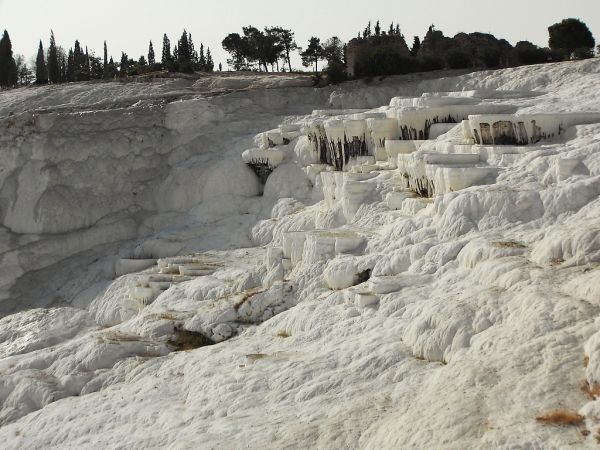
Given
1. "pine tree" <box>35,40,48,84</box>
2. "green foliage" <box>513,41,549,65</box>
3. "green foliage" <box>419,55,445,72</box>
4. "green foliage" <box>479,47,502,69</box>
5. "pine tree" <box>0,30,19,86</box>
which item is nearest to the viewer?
"green foliage" <box>513,41,549,65</box>

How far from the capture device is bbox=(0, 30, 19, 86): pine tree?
5834cm

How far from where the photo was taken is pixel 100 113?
38.2m

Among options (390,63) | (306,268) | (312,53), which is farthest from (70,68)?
(306,268)

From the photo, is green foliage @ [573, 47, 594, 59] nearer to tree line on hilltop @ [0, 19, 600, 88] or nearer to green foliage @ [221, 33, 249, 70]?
tree line on hilltop @ [0, 19, 600, 88]

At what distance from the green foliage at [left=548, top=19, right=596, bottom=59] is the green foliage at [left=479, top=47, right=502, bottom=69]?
12.7 ft

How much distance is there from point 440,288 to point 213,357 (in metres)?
5.57

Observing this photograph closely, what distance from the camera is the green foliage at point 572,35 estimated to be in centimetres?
4241

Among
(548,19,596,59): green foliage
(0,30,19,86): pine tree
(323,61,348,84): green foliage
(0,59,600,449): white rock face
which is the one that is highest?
(0,30,19,86): pine tree

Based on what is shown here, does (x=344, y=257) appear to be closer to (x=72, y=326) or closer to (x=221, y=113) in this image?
(x=72, y=326)

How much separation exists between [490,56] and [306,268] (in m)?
22.1

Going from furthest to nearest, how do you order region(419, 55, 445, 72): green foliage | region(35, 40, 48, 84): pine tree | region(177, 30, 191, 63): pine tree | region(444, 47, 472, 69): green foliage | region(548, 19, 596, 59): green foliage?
region(177, 30, 191, 63): pine tree → region(35, 40, 48, 84): pine tree → region(548, 19, 596, 59): green foliage → region(419, 55, 445, 72): green foliage → region(444, 47, 472, 69): green foliage

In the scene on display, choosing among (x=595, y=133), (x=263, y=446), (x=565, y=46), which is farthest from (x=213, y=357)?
(x=565, y=46)

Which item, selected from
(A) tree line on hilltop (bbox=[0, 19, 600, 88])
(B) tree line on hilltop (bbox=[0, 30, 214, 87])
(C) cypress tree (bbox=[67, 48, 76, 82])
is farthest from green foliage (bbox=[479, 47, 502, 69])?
(C) cypress tree (bbox=[67, 48, 76, 82])

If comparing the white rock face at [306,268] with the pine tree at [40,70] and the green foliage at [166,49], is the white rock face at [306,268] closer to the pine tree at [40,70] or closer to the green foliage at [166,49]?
the pine tree at [40,70]
